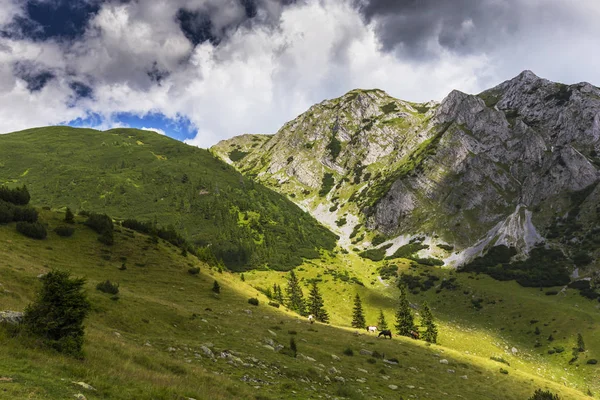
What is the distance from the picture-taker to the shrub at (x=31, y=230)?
42219mm

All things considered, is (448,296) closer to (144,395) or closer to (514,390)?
(514,390)

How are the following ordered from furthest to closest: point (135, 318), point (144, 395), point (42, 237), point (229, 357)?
point (42, 237) < point (135, 318) < point (229, 357) < point (144, 395)

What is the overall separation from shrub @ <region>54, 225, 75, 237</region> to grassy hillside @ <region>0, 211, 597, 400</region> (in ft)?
3.26

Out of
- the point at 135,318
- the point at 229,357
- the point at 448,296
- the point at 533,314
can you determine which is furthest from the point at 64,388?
the point at 448,296

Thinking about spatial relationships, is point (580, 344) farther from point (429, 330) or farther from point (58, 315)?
point (58, 315)

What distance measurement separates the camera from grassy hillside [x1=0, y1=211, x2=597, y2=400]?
1177 cm

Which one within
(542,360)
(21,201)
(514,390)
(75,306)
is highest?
(21,201)

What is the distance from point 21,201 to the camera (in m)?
51.7

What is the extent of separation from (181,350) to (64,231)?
1463 inches

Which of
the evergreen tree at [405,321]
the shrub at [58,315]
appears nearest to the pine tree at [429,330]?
the evergreen tree at [405,321]

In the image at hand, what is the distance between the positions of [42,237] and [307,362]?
40146mm

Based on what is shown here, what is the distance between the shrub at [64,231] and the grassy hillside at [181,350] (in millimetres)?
993

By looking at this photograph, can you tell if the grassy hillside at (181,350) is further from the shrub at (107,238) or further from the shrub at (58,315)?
the shrub at (107,238)

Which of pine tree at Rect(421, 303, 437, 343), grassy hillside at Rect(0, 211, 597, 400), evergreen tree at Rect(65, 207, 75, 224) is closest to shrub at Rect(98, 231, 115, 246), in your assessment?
grassy hillside at Rect(0, 211, 597, 400)
